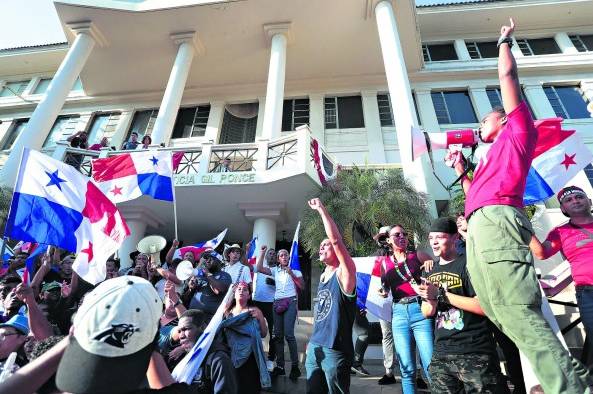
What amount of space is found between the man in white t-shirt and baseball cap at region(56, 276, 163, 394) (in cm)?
384

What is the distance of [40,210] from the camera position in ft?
14.1

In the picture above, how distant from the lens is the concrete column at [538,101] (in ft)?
40.8

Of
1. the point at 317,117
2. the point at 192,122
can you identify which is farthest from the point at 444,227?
the point at 192,122

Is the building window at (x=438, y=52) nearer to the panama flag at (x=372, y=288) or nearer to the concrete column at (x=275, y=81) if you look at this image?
the concrete column at (x=275, y=81)

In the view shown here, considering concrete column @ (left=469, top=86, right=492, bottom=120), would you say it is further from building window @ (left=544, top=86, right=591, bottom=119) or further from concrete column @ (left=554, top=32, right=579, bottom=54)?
concrete column @ (left=554, top=32, right=579, bottom=54)

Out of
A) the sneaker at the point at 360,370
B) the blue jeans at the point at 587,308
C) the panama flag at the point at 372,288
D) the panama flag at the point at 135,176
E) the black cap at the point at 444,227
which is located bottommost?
the sneaker at the point at 360,370

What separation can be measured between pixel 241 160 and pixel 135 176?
11.8 ft

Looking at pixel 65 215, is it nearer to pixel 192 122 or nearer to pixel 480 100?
pixel 192 122

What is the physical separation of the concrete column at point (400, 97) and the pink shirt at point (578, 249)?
4.78 meters

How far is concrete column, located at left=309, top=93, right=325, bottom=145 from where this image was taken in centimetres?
1317

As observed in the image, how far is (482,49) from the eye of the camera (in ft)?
48.8

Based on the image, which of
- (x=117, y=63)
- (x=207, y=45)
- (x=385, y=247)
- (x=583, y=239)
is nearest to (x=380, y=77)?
(x=207, y=45)

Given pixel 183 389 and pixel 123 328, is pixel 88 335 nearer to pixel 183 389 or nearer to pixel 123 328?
pixel 123 328

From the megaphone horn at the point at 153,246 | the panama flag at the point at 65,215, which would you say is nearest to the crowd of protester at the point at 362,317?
the panama flag at the point at 65,215
